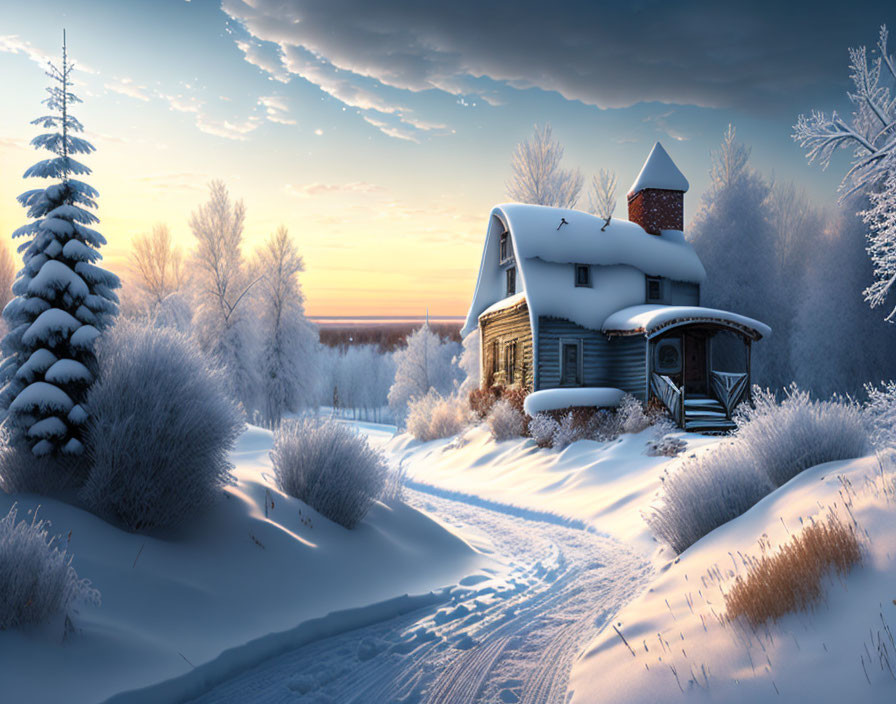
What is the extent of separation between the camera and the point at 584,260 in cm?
1862

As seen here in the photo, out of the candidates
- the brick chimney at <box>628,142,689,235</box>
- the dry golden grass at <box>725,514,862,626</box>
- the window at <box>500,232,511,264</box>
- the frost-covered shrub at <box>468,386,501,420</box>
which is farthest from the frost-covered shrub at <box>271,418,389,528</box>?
the brick chimney at <box>628,142,689,235</box>

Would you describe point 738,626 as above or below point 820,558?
below

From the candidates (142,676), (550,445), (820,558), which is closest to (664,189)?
(550,445)

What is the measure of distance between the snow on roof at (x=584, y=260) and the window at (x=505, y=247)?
37.2 inches

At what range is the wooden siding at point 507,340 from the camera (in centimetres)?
1902

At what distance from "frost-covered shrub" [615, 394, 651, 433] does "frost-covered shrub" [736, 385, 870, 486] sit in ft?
28.1

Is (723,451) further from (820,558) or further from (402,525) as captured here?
(402,525)

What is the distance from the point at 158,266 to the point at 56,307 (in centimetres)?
3127

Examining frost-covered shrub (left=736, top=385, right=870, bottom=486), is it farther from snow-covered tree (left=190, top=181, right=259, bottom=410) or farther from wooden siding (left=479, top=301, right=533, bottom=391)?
snow-covered tree (left=190, top=181, right=259, bottom=410)

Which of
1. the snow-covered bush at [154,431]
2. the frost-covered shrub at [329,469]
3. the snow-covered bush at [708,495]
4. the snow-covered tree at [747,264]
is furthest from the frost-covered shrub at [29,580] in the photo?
the snow-covered tree at [747,264]

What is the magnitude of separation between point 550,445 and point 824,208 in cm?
1954

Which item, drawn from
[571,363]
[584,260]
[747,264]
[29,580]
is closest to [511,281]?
[584,260]

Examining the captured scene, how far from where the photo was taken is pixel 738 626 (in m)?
3.61

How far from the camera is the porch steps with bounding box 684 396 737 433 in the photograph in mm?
15664
